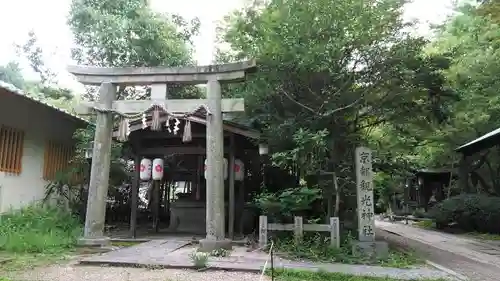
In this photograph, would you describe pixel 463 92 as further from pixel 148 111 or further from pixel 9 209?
pixel 9 209

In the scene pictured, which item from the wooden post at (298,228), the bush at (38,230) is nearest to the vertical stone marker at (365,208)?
the wooden post at (298,228)

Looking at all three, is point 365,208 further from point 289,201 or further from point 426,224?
point 426,224

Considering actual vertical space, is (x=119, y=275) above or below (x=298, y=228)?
A: below

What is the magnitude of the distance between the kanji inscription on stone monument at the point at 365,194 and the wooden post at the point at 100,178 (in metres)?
6.19

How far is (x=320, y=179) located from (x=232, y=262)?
3823 mm

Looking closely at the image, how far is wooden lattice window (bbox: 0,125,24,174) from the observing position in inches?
462

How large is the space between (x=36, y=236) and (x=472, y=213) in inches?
593

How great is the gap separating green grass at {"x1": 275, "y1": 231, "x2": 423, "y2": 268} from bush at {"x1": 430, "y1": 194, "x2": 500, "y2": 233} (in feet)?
24.5

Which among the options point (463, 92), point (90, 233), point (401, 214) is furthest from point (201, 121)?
point (401, 214)

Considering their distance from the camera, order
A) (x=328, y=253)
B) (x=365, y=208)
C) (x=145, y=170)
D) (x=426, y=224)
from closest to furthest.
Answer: (x=328, y=253) < (x=365, y=208) < (x=145, y=170) < (x=426, y=224)

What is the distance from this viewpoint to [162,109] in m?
10.4

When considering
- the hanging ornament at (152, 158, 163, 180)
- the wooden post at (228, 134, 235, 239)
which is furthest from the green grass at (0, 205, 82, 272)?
the wooden post at (228, 134, 235, 239)

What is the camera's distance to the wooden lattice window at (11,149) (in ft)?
38.5

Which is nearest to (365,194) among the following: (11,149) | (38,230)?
(38,230)
